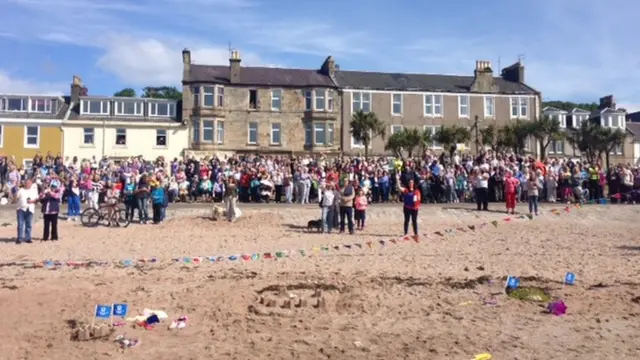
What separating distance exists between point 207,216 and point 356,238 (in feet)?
20.8

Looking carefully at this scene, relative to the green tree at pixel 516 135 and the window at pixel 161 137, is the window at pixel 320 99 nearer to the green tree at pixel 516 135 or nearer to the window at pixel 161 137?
the window at pixel 161 137

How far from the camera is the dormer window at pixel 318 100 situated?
46344 mm

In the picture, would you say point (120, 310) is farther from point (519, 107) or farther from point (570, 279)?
point (519, 107)

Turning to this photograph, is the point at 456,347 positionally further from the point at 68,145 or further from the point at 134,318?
the point at 68,145

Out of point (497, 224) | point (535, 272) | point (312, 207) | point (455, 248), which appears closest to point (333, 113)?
point (312, 207)

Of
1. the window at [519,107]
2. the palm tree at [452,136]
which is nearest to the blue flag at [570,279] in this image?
the palm tree at [452,136]

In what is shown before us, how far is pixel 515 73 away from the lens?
5188 centimetres

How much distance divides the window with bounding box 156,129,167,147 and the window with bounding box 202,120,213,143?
294cm

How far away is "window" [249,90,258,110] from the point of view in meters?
46.1

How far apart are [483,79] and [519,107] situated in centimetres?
388

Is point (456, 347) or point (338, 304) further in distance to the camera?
point (338, 304)

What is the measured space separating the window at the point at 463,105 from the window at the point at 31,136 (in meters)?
33.0

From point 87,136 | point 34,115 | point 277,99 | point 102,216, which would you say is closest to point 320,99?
point 277,99

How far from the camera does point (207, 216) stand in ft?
69.9
